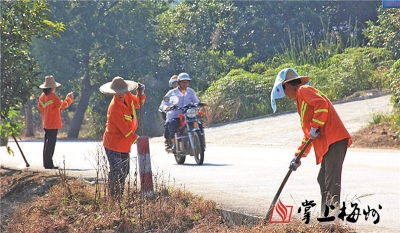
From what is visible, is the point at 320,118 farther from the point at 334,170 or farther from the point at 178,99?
the point at 178,99

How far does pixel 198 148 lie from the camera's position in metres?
16.5

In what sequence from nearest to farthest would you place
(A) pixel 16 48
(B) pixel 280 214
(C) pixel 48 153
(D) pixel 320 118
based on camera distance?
(D) pixel 320 118
(B) pixel 280 214
(A) pixel 16 48
(C) pixel 48 153

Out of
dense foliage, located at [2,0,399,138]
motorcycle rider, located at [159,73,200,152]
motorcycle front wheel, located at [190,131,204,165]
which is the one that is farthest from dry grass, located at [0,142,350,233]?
dense foliage, located at [2,0,399,138]

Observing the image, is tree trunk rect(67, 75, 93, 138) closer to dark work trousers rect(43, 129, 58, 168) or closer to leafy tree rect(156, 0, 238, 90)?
leafy tree rect(156, 0, 238, 90)

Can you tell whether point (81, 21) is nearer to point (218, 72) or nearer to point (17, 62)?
point (218, 72)

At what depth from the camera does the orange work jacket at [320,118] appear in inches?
332

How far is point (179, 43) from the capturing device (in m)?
38.8

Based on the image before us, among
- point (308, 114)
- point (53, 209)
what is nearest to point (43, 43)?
point (53, 209)

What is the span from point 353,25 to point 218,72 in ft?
20.4

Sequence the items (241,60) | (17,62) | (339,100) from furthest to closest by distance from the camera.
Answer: (241,60) < (339,100) < (17,62)

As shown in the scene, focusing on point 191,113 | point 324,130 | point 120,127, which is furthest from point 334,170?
point 191,113

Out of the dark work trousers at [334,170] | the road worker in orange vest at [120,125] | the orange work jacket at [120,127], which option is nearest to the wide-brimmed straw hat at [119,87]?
the road worker in orange vest at [120,125]

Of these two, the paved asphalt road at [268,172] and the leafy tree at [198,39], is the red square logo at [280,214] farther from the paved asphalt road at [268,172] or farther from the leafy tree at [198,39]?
the leafy tree at [198,39]

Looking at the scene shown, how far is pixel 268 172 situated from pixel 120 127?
3907 millimetres
